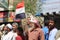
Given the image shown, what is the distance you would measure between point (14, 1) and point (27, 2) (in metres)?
0.95

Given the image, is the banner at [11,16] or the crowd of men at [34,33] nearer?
the crowd of men at [34,33]

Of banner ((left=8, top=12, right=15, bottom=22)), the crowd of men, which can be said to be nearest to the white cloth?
the crowd of men

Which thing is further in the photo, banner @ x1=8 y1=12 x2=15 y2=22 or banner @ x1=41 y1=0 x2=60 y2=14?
banner @ x1=8 y1=12 x2=15 y2=22

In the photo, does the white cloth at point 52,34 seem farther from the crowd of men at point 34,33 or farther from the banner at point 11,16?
the banner at point 11,16

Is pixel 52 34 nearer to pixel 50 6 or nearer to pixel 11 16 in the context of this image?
pixel 50 6

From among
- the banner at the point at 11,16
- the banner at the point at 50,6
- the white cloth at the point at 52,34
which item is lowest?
the banner at the point at 11,16

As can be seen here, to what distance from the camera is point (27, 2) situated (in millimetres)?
12312

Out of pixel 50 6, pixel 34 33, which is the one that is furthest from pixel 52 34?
pixel 50 6

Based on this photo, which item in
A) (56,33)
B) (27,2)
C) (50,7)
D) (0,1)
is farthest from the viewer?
(0,1)

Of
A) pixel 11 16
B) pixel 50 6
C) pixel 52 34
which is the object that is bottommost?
pixel 11 16

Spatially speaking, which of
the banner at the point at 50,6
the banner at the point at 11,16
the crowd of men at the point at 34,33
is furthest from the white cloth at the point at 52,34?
the banner at the point at 11,16

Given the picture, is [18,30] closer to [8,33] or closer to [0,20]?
[8,33]

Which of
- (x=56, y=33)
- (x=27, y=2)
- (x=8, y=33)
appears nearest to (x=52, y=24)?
(x=56, y=33)

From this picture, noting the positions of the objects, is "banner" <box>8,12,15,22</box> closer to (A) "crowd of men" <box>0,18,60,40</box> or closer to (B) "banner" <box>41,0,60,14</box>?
(B) "banner" <box>41,0,60,14</box>
